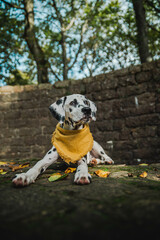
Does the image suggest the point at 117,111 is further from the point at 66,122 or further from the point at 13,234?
the point at 13,234

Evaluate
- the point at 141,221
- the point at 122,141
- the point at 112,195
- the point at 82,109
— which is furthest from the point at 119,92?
the point at 141,221

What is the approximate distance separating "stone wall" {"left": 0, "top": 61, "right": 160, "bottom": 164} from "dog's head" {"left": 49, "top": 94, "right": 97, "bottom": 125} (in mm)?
1974

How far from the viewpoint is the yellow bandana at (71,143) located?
2.41 m

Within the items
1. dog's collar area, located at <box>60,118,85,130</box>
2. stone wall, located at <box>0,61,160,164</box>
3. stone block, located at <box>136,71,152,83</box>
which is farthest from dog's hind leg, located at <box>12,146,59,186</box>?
stone block, located at <box>136,71,152,83</box>

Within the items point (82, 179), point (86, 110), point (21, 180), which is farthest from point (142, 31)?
point (21, 180)

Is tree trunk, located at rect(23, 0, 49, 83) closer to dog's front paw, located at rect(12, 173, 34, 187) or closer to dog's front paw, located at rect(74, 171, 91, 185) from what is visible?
dog's front paw, located at rect(12, 173, 34, 187)

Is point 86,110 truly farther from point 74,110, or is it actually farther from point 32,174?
point 32,174

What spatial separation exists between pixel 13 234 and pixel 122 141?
398 centimetres

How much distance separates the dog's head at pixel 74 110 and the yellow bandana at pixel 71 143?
171mm

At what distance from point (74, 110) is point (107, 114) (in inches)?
91.0

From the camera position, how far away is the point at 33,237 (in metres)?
0.71

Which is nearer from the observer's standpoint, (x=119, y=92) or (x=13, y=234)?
(x=13, y=234)

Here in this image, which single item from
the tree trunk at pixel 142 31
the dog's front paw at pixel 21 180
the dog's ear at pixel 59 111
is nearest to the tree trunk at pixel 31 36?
the tree trunk at pixel 142 31

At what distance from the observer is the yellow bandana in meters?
2.41
